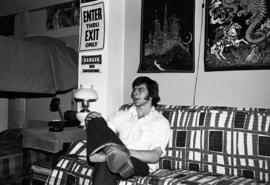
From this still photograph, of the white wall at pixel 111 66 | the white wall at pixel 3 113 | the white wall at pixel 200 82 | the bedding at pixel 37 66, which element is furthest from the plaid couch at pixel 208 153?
the white wall at pixel 3 113

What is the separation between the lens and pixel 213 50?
7.80 ft

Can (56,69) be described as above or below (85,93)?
above

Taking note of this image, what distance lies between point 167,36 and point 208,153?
3.85 feet

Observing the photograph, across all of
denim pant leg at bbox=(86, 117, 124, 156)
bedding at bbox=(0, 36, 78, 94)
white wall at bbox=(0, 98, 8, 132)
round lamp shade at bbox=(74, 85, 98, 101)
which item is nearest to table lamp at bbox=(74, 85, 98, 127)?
round lamp shade at bbox=(74, 85, 98, 101)

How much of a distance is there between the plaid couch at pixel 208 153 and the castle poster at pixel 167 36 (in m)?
0.52

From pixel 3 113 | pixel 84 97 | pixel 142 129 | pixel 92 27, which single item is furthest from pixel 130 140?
pixel 3 113

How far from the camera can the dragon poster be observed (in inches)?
84.2

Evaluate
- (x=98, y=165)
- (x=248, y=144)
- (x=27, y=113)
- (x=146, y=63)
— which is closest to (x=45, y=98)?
(x=27, y=113)

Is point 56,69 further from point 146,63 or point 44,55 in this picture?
point 146,63

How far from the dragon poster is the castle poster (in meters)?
0.18

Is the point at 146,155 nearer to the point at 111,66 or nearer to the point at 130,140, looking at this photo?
the point at 130,140

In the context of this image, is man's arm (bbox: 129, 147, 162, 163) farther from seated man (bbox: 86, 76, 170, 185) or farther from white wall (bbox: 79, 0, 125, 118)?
white wall (bbox: 79, 0, 125, 118)

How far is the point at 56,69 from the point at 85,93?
0.77 m

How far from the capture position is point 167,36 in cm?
264
